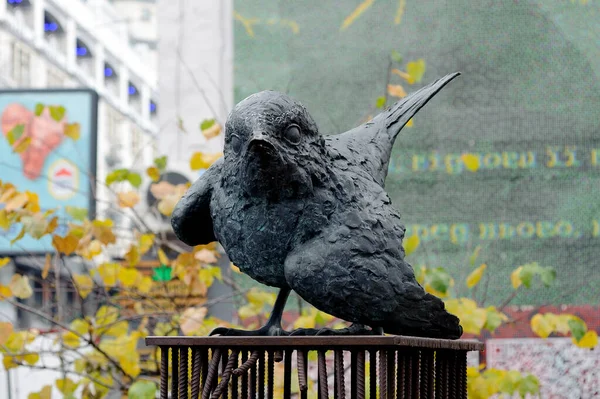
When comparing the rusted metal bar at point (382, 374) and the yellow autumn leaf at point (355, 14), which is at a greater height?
the yellow autumn leaf at point (355, 14)

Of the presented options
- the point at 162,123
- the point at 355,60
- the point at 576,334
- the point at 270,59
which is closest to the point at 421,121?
the point at 355,60

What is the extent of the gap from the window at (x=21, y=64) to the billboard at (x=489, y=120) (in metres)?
6.40

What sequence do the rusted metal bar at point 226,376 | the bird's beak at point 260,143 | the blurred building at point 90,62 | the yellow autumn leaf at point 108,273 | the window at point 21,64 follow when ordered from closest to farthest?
the bird's beak at point 260,143, the rusted metal bar at point 226,376, the yellow autumn leaf at point 108,273, the window at point 21,64, the blurred building at point 90,62

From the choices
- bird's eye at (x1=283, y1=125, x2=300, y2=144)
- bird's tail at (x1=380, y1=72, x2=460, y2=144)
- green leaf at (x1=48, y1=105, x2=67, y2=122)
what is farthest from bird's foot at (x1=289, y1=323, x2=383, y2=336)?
green leaf at (x1=48, y1=105, x2=67, y2=122)

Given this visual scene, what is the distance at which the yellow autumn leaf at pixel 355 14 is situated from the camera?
6180mm

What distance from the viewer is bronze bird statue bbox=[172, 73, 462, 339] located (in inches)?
99.3

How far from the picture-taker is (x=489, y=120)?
5.99 metres

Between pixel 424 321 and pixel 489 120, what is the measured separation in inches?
138

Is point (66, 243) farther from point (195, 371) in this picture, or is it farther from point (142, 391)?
point (195, 371)

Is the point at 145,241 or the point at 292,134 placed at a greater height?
the point at 145,241

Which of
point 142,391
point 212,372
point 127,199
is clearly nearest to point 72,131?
point 127,199

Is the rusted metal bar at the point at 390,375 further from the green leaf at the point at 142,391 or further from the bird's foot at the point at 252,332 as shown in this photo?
the green leaf at the point at 142,391

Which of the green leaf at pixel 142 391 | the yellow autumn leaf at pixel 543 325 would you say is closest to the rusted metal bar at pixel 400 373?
the green leaf at pixel 142 391

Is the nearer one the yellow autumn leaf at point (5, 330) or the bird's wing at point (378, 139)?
the bird's wing at point (378, 139)
